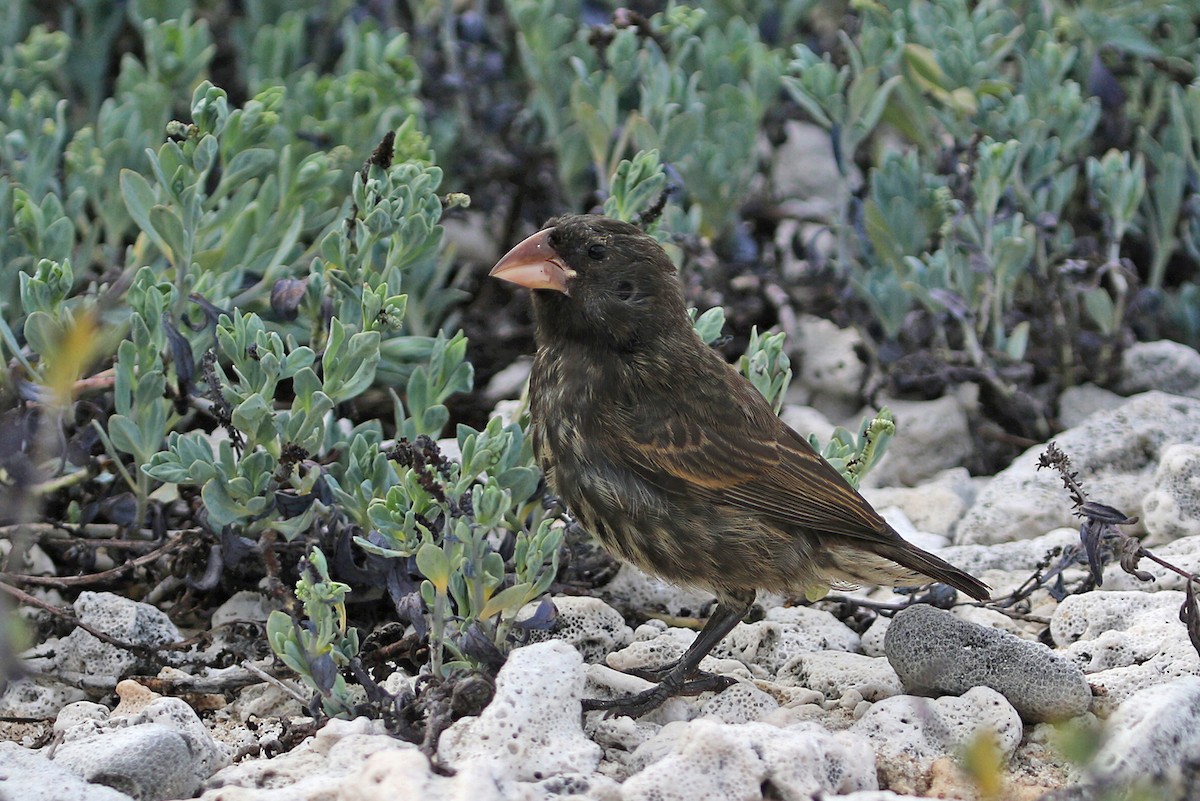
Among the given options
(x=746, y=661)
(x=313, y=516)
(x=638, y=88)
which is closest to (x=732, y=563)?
(x=746, y=661)

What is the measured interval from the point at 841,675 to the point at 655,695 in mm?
511

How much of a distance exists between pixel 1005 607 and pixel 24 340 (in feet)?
9.56

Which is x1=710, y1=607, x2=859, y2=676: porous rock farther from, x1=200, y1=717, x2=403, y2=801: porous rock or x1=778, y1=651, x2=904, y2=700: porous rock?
x1=200, y1=717, x2=403, y2=801: porous rock

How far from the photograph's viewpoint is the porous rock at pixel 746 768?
269 centimetres

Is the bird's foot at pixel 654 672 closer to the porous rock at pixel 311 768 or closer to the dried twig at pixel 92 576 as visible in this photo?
the porous rock at pixel 311 768

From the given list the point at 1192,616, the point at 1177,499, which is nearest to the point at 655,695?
the point at 1192,616

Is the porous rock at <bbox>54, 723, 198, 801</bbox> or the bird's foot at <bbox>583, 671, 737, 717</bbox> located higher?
the porous rock at <bbox>54, 723, 198, 801</bbox>

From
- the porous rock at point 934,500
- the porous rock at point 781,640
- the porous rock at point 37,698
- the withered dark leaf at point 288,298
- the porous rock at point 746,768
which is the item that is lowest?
the porous rock at point 37,698

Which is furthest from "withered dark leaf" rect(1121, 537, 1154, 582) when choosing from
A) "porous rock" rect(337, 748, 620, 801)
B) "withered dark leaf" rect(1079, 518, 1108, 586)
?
"porous rock" rect(337, 748, 620, 801)

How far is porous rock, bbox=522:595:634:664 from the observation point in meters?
3.81

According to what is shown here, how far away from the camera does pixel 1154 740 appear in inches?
109

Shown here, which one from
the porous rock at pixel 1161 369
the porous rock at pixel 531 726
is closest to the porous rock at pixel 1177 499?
the porous rock at pixel 1161 369

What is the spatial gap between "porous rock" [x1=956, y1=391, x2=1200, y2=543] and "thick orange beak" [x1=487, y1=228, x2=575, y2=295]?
152 cm

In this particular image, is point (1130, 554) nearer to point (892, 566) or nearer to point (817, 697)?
point (892, 566)
